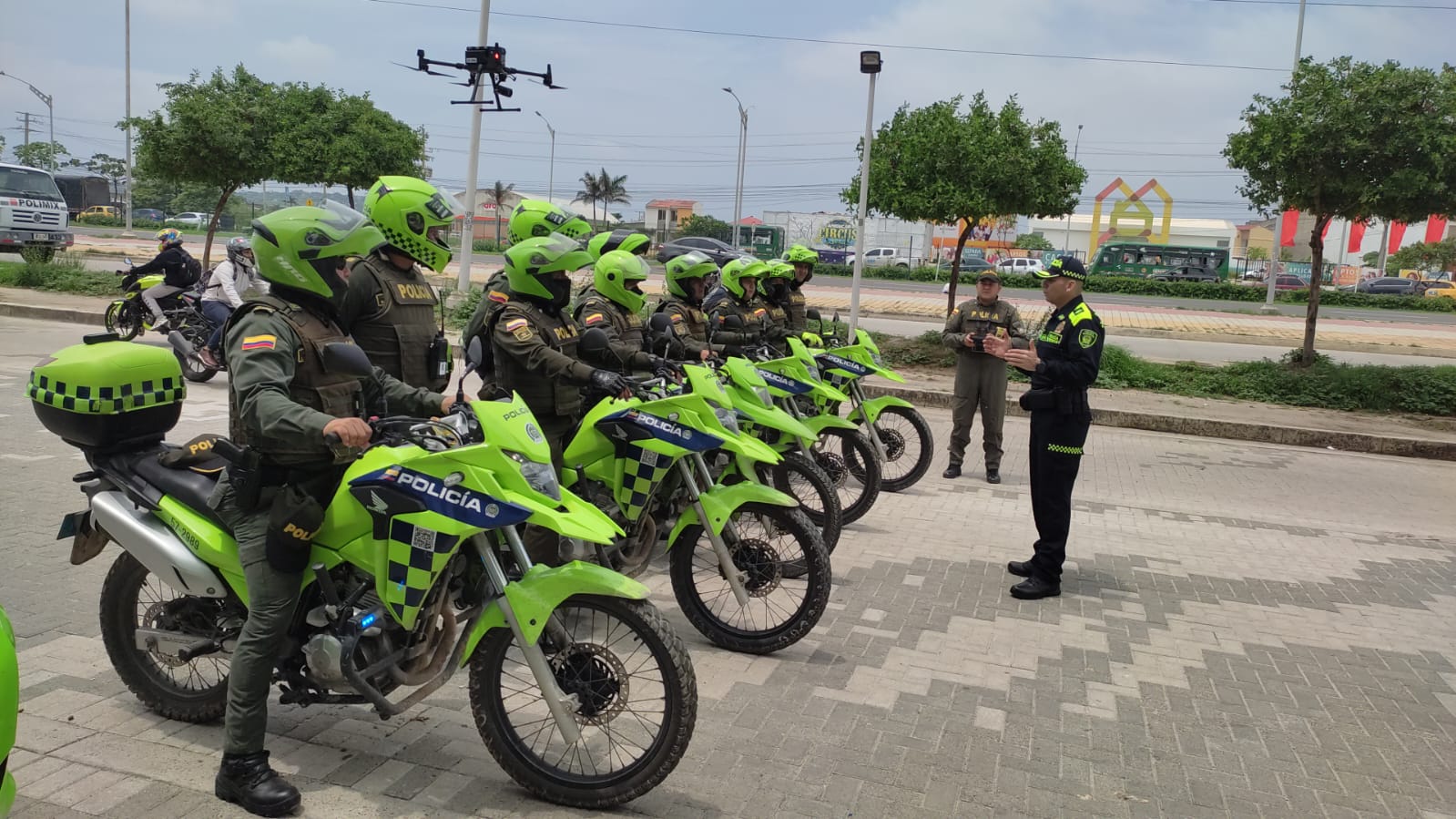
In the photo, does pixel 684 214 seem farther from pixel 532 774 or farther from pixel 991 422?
pixel 532 774

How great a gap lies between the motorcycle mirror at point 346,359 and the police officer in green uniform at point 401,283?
60.1 inches

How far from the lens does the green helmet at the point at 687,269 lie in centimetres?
733

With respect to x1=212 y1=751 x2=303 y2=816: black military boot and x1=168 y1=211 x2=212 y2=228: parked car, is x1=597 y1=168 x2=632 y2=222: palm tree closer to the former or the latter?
x1=168 y1=211 x2=212 y2=228: parked car

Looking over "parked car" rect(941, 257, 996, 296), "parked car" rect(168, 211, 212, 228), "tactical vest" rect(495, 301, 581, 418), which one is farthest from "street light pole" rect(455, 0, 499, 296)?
"parked car" rect(168, 211, 212, 228)

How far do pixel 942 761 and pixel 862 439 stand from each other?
3560 millimetres

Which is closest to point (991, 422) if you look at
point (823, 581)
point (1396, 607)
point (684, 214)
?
point (1396, 607)

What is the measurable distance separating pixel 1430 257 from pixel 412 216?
240ft

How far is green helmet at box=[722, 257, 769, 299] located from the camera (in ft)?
27.5

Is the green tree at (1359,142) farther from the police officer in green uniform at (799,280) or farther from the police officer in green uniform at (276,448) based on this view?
the police officer in green uniform at (276,448)

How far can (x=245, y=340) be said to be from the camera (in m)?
3.14

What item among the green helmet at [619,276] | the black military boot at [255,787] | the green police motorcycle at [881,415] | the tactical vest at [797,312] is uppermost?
the green helmet at [619,276]

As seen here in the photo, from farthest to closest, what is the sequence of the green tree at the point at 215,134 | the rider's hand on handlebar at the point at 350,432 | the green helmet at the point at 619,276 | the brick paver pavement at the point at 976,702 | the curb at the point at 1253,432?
the green tree at the point at 215,134 → the curb at the point at 1253,432 → the green helmet at the point at 619,276 → the brick paver pavement at the point at 976,702 → the rider's hand on handlebar at the point at 350,432

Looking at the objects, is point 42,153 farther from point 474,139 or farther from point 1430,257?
point 1430,257

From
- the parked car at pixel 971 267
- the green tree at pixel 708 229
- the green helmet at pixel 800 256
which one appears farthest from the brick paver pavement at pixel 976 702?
the green tree at pixel 708 229
